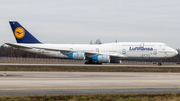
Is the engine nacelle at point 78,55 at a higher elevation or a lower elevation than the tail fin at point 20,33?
lower

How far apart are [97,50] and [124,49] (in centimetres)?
527

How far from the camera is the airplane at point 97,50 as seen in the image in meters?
47.6

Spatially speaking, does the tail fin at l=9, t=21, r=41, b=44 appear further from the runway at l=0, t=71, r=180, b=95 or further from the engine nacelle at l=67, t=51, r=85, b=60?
the runway at l=0, t=71, r=180, b=95

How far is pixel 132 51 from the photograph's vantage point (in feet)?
157

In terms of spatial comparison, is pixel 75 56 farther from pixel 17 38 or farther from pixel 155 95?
pixel 155 95

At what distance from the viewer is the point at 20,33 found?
5028 cm

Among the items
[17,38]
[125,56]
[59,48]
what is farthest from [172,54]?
[17,38]

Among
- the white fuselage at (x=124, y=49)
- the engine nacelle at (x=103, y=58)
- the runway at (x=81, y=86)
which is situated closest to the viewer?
the runway at (x=81, y=86)

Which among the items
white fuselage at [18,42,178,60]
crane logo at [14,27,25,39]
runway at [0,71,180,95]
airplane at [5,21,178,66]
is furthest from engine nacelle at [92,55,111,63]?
runway at [0,71,180,95]

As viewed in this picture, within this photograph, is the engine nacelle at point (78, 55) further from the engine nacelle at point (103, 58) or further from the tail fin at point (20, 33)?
the tail fin at point (20, 33)

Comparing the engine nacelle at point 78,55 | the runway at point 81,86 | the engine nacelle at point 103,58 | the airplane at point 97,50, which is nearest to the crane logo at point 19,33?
the airplane at point 97,50

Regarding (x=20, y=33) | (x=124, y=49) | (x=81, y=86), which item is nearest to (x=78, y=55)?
(x=124, y=49)

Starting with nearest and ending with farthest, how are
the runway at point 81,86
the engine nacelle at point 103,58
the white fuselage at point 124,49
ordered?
the runway at point 81,86 → the engine nacelle at point 103,58 → the white fuselage at point 124,49

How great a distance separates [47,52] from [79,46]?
637 cm
